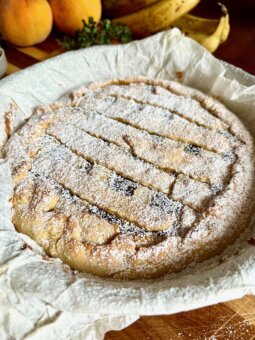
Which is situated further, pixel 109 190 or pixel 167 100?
pixel 167 100

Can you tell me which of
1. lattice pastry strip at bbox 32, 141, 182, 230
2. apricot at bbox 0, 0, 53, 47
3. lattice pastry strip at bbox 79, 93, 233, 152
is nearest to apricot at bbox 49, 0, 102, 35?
apricot at bbox 0, 0, 53, 47

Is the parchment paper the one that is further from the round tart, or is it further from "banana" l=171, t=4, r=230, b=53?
"banana" l=171, t=4, r=230, b=53

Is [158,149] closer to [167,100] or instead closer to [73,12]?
[167,100]

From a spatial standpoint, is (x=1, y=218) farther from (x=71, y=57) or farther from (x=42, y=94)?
(x=71, y=57)

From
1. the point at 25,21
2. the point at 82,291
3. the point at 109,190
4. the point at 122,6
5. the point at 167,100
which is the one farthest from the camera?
the point at 122,6

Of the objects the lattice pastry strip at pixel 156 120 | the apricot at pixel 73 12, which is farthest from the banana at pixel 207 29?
the lattice pastry strip at pixel 156 120

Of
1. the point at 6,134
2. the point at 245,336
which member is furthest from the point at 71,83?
the point at 245,336

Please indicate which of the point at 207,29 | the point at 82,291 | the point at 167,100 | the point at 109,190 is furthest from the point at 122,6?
the point at 82,291
